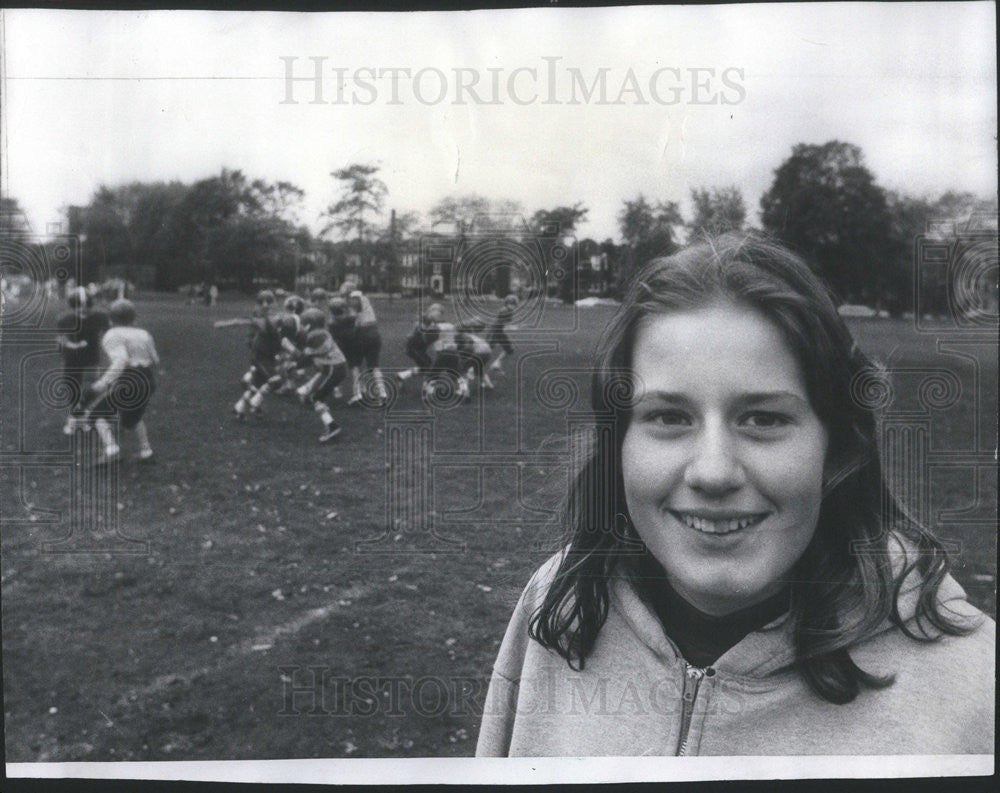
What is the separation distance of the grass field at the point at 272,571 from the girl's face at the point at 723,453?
38 cm

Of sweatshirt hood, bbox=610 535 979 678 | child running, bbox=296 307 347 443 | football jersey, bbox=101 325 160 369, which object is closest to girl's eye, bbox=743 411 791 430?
sweatshirt hood, bbox=610 535 979 678

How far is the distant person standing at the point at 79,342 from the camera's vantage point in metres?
2.95

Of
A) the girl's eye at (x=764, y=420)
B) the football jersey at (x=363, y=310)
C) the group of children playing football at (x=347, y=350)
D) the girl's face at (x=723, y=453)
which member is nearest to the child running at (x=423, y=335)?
the group of children playing football at (x=347, y=350)

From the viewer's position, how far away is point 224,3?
2908 mm

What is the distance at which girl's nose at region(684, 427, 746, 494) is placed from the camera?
266cm

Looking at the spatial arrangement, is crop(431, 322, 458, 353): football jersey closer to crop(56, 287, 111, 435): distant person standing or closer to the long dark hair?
the long dark hair

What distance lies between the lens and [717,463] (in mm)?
2658

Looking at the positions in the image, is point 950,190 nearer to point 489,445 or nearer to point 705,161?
point 705,161

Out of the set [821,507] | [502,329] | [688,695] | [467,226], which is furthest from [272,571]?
[821,507]

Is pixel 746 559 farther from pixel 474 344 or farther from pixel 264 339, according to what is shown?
pixel 264 339

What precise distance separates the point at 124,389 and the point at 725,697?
2268 mm

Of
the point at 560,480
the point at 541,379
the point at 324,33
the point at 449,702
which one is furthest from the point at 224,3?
the point at 449,702

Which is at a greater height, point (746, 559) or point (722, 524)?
point (722, 524)

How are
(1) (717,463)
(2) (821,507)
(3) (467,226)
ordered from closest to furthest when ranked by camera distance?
(1) (717,463)
(2) (821,507)
(3) (467,226)
